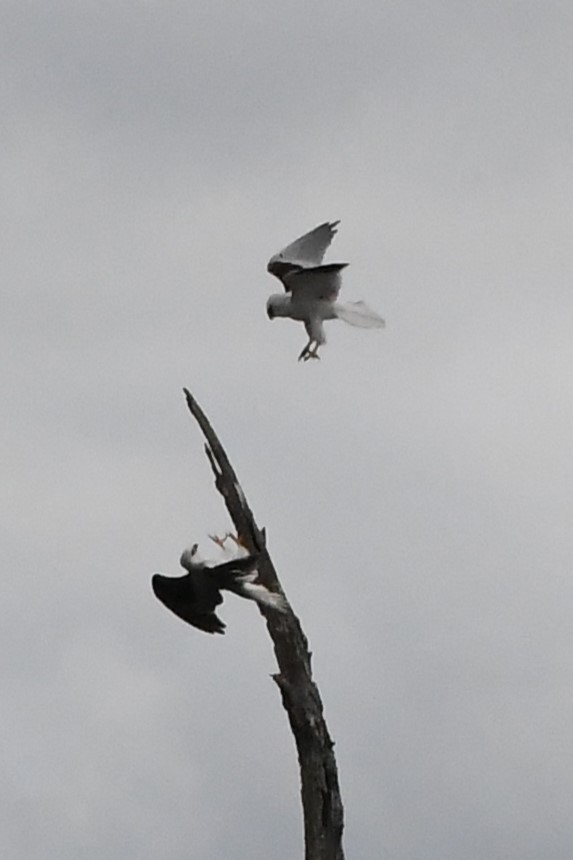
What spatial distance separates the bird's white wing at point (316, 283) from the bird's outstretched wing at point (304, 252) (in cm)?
17

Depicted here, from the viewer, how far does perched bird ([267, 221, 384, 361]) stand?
34.7 meters

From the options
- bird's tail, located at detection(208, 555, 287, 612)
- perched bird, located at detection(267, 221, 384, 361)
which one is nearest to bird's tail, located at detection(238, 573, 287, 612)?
bird's tail, located at detection(208, 555, 287, 612)

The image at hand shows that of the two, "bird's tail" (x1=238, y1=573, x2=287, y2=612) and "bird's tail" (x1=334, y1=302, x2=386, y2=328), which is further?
"bird's tail" (x1=334, y1=302, x2=386, y2=328)

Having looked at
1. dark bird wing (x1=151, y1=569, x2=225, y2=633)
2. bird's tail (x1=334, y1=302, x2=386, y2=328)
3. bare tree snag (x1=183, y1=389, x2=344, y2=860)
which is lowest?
bare tree snag (x1=183, y1=389, x2=344, y2=860)

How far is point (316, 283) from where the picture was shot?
3481cm

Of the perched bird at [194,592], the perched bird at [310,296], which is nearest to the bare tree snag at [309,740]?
the perched bird at [194,592]

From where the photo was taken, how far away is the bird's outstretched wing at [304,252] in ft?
115

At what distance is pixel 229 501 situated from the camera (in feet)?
100

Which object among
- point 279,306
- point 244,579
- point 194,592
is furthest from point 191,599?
point 279,306

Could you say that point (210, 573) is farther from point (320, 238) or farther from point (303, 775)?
point (320, 238)

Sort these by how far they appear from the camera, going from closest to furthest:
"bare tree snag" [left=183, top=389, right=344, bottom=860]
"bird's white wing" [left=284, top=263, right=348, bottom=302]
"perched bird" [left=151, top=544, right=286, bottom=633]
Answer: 1. "bare tree snag" [left=183, top=389, right=344, bottom=860]
2. "perched bird" [left=151, top=544, right=286, bottom=633]
3. "bird's white wing" [left=284, top=263, right=348, bottom=302]

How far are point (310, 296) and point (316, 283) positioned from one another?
24cm

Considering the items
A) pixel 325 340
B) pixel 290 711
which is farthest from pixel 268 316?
pixel 290 711

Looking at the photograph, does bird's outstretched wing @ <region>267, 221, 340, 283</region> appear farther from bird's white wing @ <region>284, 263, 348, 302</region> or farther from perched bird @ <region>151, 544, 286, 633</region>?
perched bird @ <region>151, 544, 286, 633</region>
